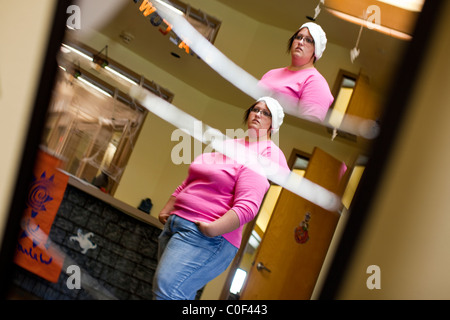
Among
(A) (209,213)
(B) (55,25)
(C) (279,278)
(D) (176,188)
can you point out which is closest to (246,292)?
(C) (279,278)

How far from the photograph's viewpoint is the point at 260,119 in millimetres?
1391

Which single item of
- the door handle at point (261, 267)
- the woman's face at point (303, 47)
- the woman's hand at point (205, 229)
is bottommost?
the door handle at point (261, 267)

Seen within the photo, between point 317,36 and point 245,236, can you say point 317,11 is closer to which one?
point 317,36

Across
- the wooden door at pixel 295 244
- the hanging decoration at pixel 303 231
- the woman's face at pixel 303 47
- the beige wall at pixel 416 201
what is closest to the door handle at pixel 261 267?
the wooden door at pixel 295 244

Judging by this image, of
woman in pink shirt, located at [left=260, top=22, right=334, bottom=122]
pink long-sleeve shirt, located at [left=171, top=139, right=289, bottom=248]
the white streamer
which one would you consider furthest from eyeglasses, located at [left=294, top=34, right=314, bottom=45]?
pink long-sleeve shirt, located at [left=171, top=139, right=289, bottom=248]

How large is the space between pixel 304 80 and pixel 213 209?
0.45m

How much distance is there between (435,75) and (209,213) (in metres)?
0.74

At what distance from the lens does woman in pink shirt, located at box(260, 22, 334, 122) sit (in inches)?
54.7

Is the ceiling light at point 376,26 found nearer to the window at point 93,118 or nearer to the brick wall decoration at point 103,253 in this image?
the window at point 93,118

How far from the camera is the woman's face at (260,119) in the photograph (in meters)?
1.39

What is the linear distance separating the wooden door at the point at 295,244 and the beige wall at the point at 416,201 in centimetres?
11

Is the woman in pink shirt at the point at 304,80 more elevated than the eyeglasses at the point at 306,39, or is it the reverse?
the eyeglasses at the point at 306,39

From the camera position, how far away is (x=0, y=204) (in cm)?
156
